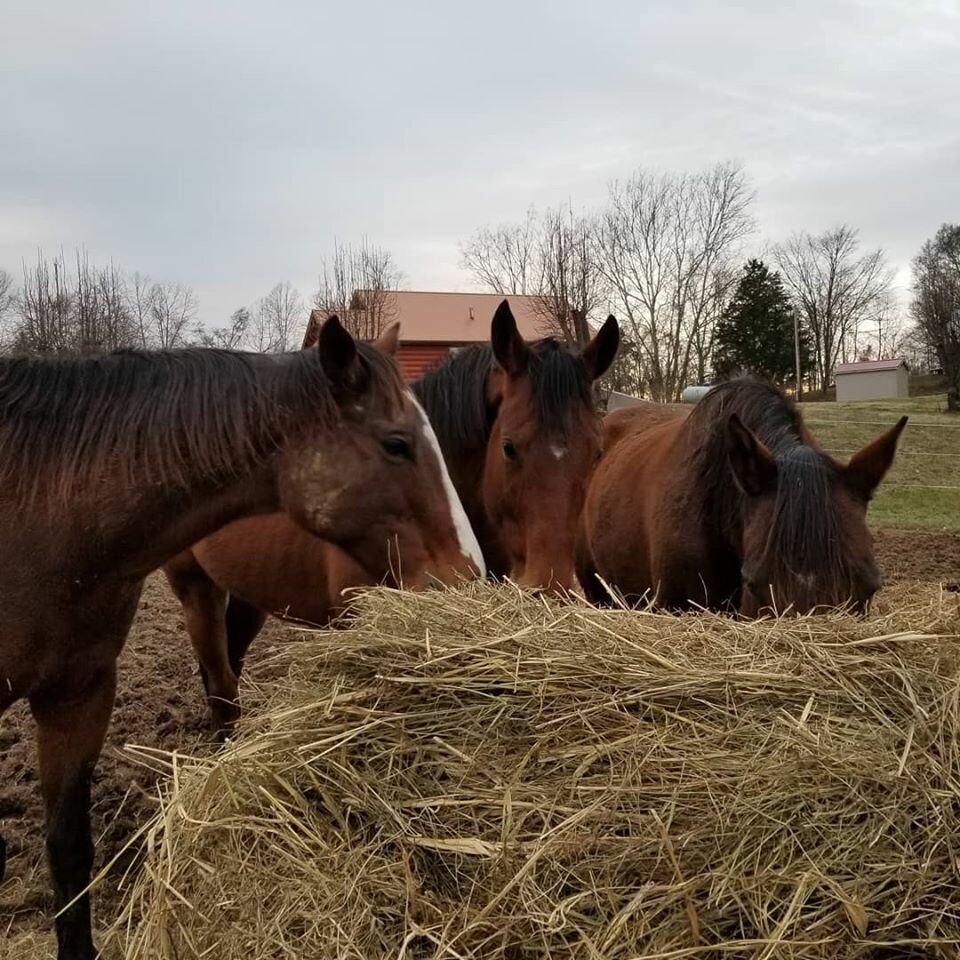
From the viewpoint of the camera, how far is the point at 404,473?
2525 millimetres

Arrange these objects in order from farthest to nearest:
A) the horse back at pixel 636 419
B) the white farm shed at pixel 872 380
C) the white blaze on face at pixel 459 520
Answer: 1. the white farm shed at pixel 872 380
2. the horse back at pixel 636 419
3. the white blaze on face at pixel 459 520

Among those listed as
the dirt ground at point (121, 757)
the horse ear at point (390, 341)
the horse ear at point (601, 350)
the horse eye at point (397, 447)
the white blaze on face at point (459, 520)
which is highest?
the horse ear at point (390, 341)

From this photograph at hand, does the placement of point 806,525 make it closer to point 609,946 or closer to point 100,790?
Result: point 609,946

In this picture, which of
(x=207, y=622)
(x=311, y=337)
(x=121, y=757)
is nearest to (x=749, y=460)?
(x=121, y=757)

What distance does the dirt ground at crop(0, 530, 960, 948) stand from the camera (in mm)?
3023

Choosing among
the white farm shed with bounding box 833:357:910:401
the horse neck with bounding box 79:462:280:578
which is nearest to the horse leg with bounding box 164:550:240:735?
the horse neck with bounding box 79:462:280:578

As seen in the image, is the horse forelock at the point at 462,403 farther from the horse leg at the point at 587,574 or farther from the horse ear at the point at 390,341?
the horse leg at the point at 587,574

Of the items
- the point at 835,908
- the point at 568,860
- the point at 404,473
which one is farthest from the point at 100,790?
the point at 835,908

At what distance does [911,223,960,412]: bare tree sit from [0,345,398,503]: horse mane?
36.3m

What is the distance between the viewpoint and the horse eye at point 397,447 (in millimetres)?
2516

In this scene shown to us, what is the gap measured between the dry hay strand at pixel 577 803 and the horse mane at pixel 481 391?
1.58 m

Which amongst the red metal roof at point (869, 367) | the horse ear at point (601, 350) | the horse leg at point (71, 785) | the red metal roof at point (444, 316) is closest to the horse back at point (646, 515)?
the horse ear at point (601, 350)

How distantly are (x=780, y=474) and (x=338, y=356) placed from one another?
66.7 inches

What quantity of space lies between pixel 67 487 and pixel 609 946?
1.99 m
